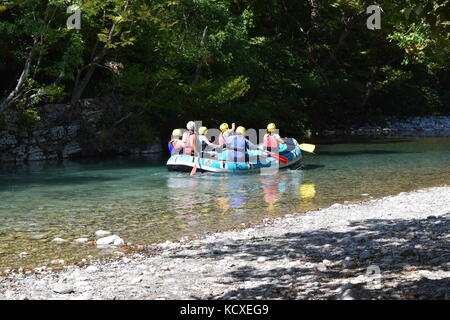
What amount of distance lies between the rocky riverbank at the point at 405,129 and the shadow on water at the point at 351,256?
3093 centimetres

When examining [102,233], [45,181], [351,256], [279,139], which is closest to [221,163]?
[279,139]

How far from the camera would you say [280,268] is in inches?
289

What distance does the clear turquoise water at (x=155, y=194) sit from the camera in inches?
436

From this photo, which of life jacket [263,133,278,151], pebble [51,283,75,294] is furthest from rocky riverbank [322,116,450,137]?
pebble [51,283,75,294]

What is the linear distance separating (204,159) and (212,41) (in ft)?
33.0

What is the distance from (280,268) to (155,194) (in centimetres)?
948

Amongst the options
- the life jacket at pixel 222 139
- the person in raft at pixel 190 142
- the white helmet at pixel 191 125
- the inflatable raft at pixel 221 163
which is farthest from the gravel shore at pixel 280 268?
the life jacket at pixel 222 139

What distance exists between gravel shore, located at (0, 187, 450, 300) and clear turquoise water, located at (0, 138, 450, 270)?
1.29 meters

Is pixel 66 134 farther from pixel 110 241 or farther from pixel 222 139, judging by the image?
pixel 110 241

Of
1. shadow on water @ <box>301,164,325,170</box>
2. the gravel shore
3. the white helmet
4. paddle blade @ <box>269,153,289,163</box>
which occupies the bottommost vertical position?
the gravel shore

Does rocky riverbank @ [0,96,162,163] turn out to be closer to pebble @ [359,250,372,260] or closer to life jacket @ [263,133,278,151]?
life jacket @ [263,133,278,151]

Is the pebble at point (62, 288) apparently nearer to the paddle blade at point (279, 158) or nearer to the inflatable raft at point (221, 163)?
the inflatable raft at point (221, 163)

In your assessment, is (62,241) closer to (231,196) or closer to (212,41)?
(231,196)

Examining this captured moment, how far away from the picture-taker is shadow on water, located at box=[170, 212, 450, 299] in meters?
5.90
